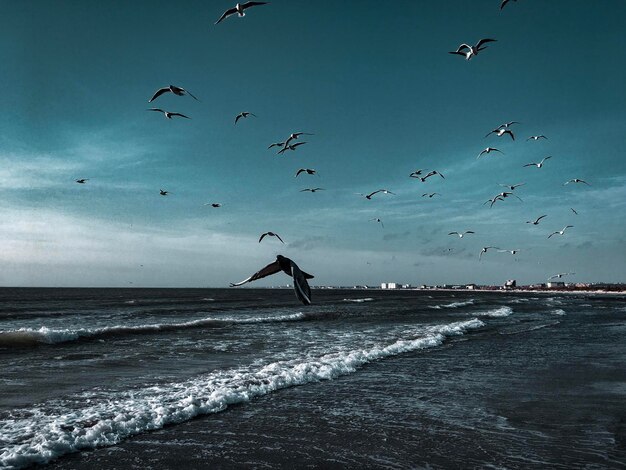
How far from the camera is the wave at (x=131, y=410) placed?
287 inches

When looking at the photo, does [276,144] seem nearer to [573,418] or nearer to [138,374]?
[138,374]

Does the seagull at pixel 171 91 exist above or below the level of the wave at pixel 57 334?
above

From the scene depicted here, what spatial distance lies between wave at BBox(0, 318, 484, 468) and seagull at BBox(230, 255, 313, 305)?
500cm

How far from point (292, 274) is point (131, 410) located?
21.6 ft

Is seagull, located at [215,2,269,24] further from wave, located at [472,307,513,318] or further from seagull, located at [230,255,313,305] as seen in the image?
wave, located at [472,307,513,318]

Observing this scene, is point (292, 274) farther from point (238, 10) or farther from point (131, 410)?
point (238, 10)

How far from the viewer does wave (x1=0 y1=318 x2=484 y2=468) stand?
7277 mm

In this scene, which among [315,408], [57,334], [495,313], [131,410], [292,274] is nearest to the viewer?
[292,274]

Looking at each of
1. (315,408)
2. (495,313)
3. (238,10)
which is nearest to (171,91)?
(238,10)

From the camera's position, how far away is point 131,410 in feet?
29.9

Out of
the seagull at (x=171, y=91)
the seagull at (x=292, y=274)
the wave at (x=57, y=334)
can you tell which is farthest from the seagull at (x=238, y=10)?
the wave at (x=57, y=334)

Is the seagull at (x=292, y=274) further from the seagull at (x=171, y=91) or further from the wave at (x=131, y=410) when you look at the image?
the seagull at (x=171, y=91)

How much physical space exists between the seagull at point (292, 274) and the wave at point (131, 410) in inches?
197

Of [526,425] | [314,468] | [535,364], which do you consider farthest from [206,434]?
[535,364]
